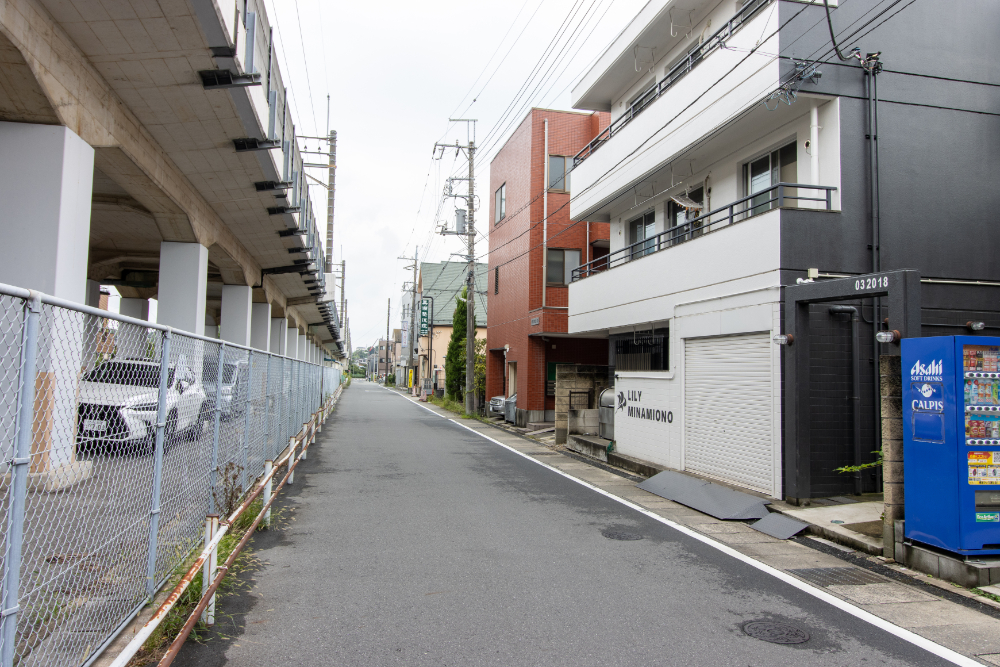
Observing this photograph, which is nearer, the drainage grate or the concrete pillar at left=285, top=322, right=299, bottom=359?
the drainage grate

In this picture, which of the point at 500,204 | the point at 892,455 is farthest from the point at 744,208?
the point at 500,204

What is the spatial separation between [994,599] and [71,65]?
1096 centimetres

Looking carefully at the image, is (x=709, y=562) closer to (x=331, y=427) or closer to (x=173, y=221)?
(x=173, y=221)

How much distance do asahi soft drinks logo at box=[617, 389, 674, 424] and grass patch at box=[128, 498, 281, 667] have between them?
790 cm

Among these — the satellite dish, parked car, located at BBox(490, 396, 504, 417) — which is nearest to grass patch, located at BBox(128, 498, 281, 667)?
the satellite dish

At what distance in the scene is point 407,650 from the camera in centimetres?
422

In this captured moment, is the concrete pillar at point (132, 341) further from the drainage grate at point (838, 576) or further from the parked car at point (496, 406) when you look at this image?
the parked car at point (496, 406)

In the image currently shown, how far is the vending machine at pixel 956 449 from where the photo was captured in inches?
233

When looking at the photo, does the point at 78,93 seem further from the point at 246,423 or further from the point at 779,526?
the point at 779,526

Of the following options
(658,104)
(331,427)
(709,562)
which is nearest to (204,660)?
(709,562)

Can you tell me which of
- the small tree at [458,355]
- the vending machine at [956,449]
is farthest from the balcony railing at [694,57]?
the small tree at [458,355]

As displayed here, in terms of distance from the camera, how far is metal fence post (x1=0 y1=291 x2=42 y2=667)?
8.25 feet

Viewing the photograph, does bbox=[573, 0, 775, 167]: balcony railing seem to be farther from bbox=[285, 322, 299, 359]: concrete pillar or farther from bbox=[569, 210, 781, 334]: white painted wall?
bbox=[285, 322, 299, 359]: concrete pillar

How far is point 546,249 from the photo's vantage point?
23266 millimetres
